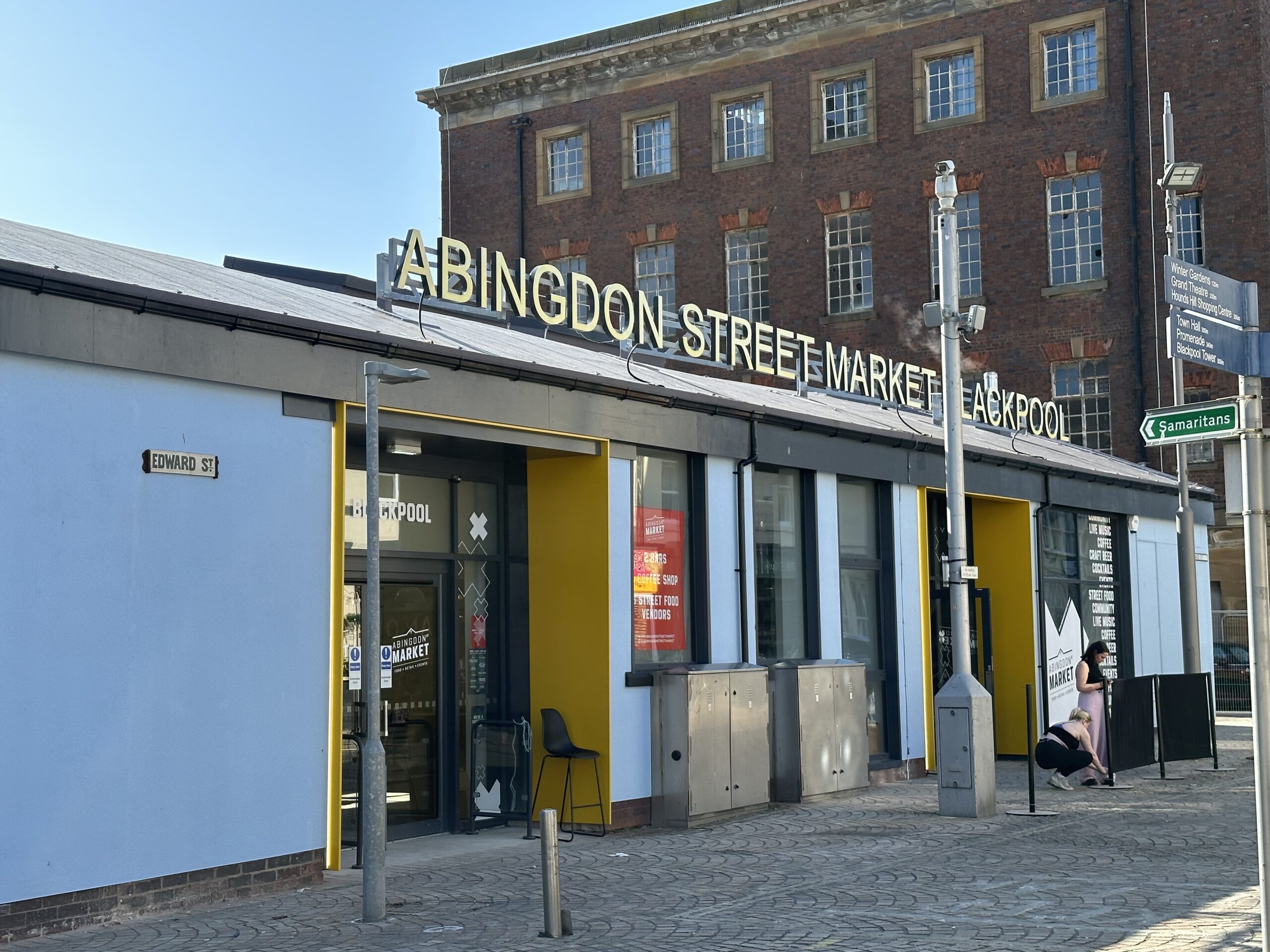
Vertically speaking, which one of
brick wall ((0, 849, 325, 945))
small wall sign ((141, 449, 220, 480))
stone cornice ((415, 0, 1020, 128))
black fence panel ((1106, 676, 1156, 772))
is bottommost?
brick wall ((0, 849, 325, 945))

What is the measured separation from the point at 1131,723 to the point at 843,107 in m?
23.6

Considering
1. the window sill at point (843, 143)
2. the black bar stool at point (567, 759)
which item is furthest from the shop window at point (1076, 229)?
the black bar stool at point (567, 759)

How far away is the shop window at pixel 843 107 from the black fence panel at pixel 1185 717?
831 inches

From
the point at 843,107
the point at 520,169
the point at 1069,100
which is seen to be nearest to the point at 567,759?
the point at 1069,100

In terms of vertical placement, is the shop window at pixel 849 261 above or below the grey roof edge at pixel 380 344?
above

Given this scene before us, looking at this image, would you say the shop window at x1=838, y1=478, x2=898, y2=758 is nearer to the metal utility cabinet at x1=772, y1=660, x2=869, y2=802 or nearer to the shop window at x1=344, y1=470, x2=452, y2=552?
the metal utility cabinet at x1=772, y1=660, x2=869, y2=802

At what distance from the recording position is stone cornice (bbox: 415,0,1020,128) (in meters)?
38.3

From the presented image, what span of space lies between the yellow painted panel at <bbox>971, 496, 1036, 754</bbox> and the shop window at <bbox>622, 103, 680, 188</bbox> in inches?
833

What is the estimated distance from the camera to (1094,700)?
18453 millimetres

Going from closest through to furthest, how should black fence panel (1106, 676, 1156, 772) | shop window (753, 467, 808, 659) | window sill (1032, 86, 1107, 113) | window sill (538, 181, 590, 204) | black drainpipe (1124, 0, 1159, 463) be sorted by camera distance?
shop window (753, 467, 808, 659), black fence panel (1106, 676, 1156, 772), black drainpipe (1124, 0, 1159, 463), window sill (1032, 86, 1107, 113), window sill (538, 181, 590, 204)

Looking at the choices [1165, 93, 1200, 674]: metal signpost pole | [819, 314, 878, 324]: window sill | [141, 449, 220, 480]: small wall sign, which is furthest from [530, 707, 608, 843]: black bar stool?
[819, 314, 878, 324]: window sill

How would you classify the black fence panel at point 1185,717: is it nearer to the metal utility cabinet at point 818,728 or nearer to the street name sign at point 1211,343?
the metal utility cabinet at point 818,728

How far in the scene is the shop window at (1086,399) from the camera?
35781mm

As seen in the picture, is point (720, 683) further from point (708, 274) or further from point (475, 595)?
point (708, 274)
